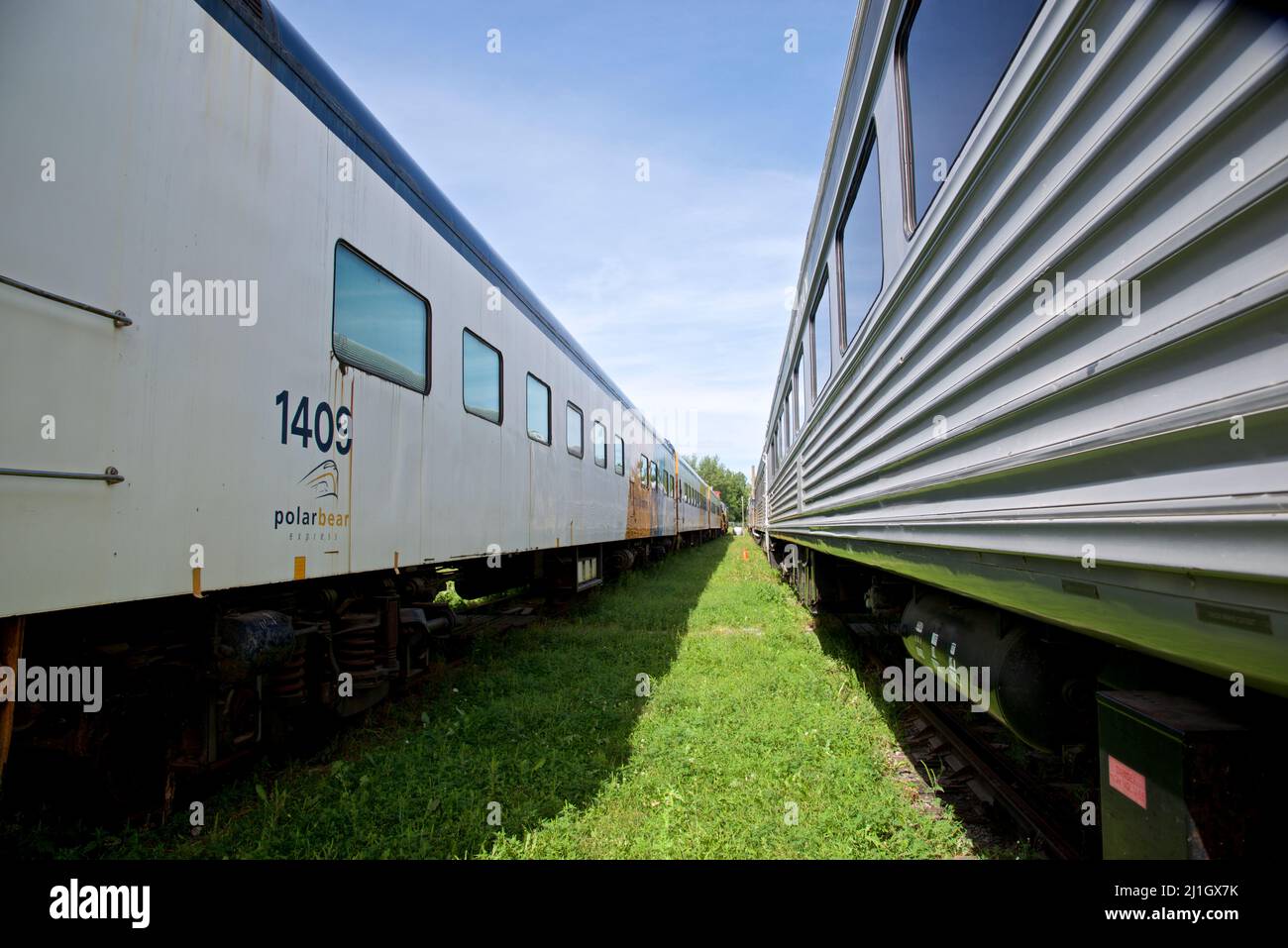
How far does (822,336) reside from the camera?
500 cm

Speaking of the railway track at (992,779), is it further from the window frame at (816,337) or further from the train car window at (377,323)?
the train car window at (377,323)

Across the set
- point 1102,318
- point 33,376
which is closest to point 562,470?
point 33,376

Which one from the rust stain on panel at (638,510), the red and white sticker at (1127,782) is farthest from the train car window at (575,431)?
the red and white sticker at (1127,782)

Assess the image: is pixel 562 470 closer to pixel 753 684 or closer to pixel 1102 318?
pixel 753 684

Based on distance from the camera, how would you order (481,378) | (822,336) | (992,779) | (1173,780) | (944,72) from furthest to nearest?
(822,336) < (481,378) < (992,779) < (944,72) < (1173,780)

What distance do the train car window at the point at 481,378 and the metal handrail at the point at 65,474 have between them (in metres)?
2.60

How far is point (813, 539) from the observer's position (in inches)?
226

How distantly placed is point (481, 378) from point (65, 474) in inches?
124

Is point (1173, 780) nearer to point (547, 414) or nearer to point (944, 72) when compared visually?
point (944, 72)

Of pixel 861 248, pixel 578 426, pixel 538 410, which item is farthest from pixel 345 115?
pixel 578 426

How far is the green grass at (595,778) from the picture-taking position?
111 inches

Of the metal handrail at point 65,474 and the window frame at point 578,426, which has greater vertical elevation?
the window frame at point 578,426
